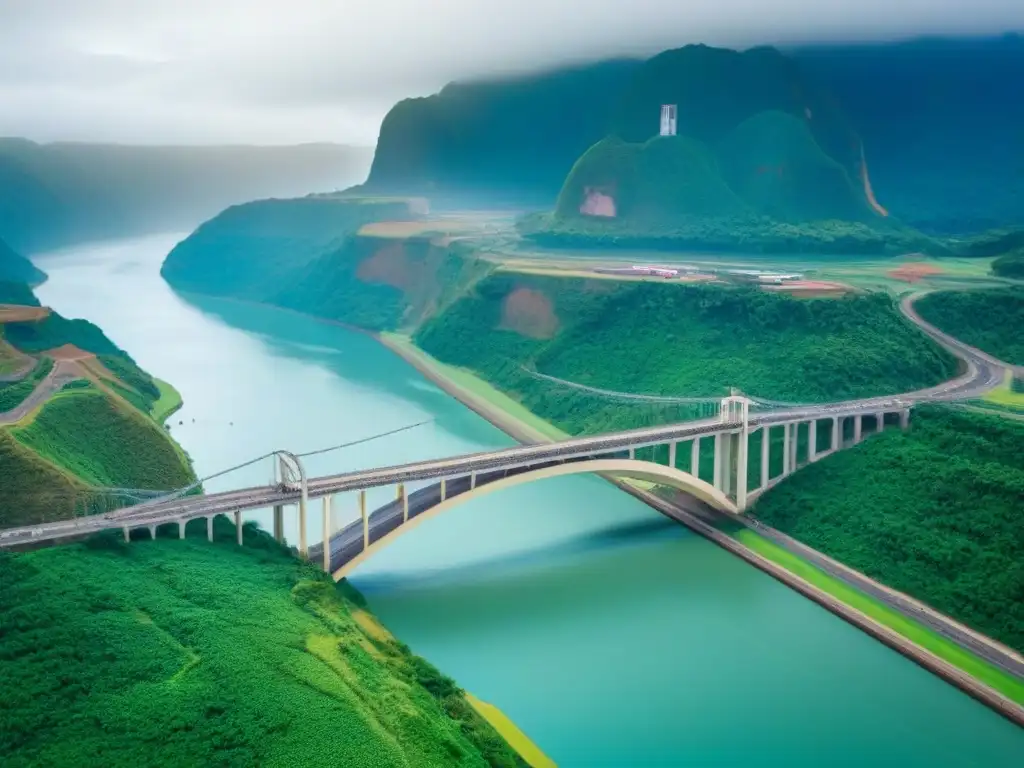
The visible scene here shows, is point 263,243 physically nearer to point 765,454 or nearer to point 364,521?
point 765,454

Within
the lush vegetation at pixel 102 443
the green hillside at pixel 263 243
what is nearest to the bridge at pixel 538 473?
the lush vegetation at pixel 102 443

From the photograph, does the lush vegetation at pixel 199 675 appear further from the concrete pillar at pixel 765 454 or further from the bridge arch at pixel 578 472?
the concrete pillar at pixel 765 454

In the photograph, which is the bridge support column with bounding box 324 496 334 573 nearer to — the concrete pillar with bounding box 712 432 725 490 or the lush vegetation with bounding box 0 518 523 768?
the lush vegetation with bounding box 0 518 523 768

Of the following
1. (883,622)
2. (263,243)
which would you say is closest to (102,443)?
(883,622)

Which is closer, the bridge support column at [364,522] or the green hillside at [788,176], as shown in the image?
the bridge support column at [364,522]

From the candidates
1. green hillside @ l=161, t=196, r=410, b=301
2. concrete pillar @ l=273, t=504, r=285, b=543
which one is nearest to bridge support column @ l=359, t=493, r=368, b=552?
concrete pillar @ l=273, t=504, r=285, b=543
